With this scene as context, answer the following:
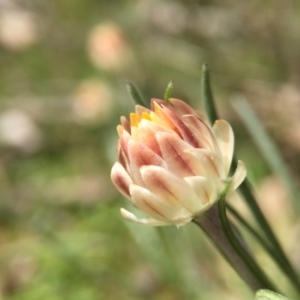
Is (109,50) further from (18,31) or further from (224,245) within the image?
(224,245)

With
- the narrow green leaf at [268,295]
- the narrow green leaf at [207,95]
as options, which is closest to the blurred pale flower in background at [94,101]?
the narrow green leaf at [207,95]

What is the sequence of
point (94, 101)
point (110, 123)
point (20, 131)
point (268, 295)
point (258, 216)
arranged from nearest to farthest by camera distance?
point (268, 295), point (258, 216), point (110, 123), point (94, 101), point (20, 131)

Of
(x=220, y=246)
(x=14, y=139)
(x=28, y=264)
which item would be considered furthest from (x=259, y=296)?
(x=14, y=139)

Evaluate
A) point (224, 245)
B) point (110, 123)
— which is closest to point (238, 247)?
point (224, 245)

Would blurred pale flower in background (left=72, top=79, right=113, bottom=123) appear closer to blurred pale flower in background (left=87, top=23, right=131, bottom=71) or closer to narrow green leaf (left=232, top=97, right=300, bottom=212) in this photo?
blurred pale flower in background (left=87, top=23, right=131, bottom=71)

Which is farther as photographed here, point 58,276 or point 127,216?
point 58,276

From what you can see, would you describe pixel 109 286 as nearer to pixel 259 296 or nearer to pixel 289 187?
pixel 289 187

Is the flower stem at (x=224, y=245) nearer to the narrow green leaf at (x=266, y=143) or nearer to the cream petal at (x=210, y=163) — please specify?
the cream petal at (x=210, y=163)
